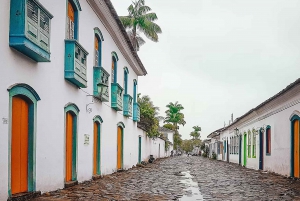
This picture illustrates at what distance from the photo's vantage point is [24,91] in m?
7.39

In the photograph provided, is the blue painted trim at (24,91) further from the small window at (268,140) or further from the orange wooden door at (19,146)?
the small window at (268,140)

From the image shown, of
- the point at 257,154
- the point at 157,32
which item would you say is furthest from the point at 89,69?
the point at 157,32

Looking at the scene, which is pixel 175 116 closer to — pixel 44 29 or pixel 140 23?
pixel 140 23

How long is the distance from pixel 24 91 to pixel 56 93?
1847mm

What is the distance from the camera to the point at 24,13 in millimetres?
6730

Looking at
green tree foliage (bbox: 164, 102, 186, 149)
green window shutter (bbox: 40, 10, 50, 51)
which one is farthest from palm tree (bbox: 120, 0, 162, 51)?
green tree foliage (bbox: 164, 102, 186, 149)

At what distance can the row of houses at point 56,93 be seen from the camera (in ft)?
22.0

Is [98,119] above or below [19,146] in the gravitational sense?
above

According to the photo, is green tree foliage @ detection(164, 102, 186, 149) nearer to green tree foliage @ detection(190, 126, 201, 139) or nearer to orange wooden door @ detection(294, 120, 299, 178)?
green tree foliage @ detection(190, 126, 201, 139)

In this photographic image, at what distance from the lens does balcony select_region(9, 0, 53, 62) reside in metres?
6.69

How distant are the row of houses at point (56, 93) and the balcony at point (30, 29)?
0.05ft

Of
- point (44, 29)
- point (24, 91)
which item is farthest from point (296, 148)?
point (24, 91)

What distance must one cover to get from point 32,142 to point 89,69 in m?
4.74

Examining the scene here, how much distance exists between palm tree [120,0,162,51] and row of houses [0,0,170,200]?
1610 centimetres
